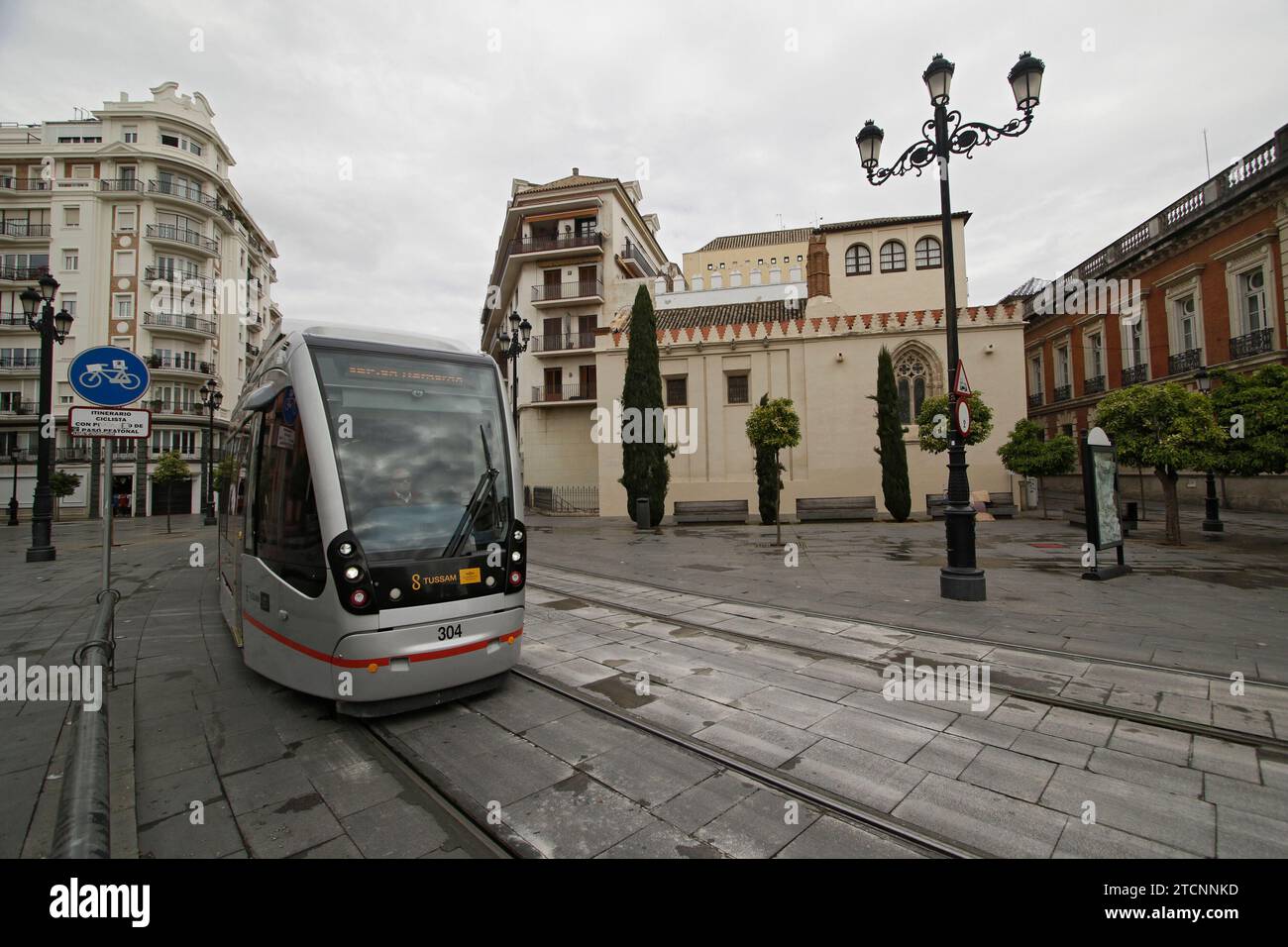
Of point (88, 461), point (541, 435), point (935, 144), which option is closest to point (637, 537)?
point (935, 144)

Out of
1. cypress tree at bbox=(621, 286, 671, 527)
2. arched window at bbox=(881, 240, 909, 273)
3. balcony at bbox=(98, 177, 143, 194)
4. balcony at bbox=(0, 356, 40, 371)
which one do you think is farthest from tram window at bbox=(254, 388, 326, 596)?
balcony at bbox=(0, 356, 40, 371)

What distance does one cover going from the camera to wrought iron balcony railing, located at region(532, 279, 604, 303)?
117 ft

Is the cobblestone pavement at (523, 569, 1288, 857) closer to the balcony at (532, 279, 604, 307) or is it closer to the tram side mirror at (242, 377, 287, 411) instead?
the tram side mirror at (242, 377, 287, 411)

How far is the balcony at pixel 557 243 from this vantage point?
116ft

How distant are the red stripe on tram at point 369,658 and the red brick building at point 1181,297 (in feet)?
92.2

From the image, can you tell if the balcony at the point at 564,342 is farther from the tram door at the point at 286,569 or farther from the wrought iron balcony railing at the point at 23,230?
the wrought iron balcony railing at the point at 23,230

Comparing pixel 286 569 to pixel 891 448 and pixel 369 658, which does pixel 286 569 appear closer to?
pixel 369 658

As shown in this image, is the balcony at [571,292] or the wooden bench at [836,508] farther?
the balcony at [571,292]

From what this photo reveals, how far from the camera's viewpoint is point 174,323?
130ft

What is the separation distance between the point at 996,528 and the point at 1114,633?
522 inches

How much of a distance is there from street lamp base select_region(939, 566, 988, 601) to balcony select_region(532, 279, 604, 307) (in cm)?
3055

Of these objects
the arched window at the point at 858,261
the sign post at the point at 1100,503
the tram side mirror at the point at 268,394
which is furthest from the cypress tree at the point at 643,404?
the tram side mirror at the point at 268,394

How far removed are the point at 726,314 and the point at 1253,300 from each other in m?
21.9
